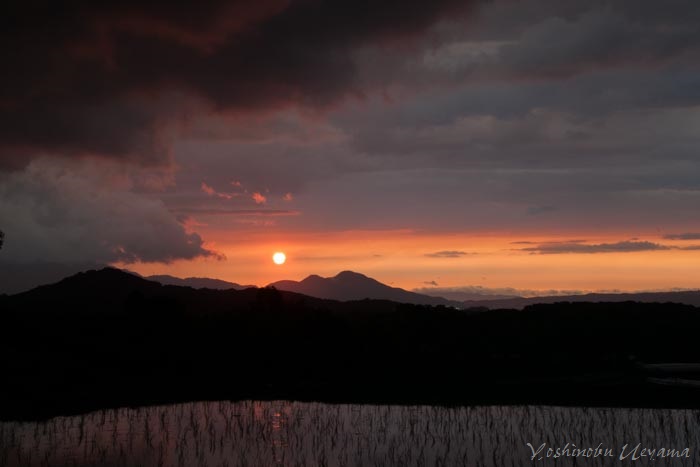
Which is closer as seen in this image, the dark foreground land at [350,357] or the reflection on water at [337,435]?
the reflection on water at [337,435]

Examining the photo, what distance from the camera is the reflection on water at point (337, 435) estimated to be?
25.7 metres

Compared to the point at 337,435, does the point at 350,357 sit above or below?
above

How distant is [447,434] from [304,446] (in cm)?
773

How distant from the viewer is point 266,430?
1258 inches

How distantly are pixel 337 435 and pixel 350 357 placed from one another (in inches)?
1411

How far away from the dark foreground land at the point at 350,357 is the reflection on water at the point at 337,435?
5122 mm

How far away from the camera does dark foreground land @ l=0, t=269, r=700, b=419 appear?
44875mm

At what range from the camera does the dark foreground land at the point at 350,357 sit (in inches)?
1767

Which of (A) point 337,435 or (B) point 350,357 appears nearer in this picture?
(A) point 337,435

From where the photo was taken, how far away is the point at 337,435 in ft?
101

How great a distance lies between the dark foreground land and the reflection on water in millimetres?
5122

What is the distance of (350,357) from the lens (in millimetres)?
66312

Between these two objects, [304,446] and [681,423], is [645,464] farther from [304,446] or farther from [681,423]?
[304,446]

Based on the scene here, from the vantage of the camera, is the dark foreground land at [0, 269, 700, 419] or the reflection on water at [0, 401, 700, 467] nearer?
the reflection on water at [0, 401, 700, 467]
